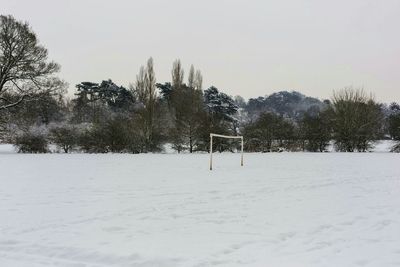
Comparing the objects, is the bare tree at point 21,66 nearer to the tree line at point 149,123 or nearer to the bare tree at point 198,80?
the tree line at point 149,123

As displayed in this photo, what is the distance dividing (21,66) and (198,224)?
29296 millimetres

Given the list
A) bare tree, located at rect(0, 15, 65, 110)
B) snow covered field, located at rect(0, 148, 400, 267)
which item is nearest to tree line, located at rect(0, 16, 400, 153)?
bare tree, located at rect(0, 15, 65, 110)

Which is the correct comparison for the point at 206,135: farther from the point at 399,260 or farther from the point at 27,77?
the point at 399,260

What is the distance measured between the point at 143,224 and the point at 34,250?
1993 mm

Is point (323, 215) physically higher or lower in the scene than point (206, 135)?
lower

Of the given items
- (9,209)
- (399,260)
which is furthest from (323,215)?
(9,209)

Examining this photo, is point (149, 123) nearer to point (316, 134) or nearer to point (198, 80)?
point (198, 80)

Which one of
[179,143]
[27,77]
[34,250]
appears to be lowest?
[34,250]

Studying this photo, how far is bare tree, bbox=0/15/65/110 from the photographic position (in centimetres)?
3194

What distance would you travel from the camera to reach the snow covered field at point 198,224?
5.18 metres

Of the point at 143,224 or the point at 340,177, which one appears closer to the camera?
the point at 143,224

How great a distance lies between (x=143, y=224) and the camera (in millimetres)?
7086

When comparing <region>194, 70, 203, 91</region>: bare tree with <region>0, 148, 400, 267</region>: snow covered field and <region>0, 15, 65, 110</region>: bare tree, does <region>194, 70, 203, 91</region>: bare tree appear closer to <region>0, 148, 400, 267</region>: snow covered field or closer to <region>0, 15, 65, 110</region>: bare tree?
<region>0, 15, 65, 110</region>: bare tree

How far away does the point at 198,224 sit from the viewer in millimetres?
7094
